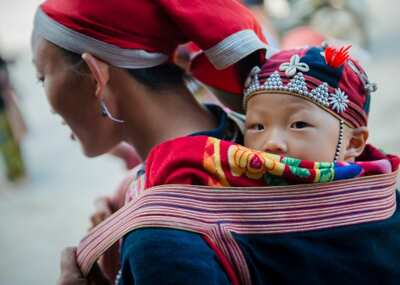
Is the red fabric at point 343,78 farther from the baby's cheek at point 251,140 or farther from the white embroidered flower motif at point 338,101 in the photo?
the baby's cheek at point 251,140

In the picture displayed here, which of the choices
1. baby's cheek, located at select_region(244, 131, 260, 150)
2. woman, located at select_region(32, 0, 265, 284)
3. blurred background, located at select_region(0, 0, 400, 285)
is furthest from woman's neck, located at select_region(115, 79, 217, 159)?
blurred background, located at select_region(0, 0, 400, 285)

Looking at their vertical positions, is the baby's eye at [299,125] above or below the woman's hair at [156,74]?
above

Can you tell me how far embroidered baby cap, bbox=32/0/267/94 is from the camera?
4.24 feet

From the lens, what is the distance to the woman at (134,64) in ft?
4.27

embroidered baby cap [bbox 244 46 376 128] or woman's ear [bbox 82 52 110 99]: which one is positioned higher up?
embroidered baby cap [bbox 244 46 376 128]

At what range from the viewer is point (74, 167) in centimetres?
512

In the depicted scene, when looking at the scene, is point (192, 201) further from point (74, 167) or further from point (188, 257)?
point (74, 167)

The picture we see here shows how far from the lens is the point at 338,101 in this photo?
1.20 meters

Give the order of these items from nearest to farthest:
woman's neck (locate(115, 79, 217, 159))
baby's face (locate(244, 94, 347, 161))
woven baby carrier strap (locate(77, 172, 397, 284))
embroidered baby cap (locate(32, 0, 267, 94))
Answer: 1. woven baby carrier strap (locate(77, 172, 397, 284))
2. baby's face (locate(244, 94, 347, 161))
3. embroidered baby cap (locate(32, 0, 267, 94))
4. woman's neck (locate(115, 79, 217, 159))

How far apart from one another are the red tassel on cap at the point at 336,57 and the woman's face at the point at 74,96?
56cm

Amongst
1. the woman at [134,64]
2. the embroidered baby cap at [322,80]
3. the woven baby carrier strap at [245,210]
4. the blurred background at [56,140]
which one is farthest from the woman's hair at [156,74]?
the blurred background at [56,140]

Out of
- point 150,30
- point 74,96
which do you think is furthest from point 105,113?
point 150,30

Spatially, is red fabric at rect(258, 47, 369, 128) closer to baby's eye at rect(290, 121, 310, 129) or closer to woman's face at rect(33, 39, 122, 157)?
baby's eye at rect(290, 121, 310, 129)

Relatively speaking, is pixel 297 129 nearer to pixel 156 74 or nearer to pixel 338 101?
pixel 338 101
